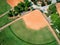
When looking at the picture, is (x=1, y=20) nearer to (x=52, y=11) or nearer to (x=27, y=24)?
(x=27, y=24)

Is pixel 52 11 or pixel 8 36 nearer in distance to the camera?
pixel 8 36

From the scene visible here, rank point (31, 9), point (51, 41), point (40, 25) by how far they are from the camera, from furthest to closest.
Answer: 1. point (31, 9)
2. point (40, 25)
3. point (51, 41)

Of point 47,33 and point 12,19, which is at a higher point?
point 12,19

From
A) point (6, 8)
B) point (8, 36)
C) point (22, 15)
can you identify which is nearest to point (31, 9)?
point (22, 15)

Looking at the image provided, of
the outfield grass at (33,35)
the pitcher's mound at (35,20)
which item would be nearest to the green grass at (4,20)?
the outfield grass at (33,35)

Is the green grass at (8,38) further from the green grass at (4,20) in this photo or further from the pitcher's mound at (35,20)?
the pitcher's mound at (35,20)

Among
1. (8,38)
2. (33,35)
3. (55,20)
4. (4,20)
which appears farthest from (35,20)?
(8,38)
